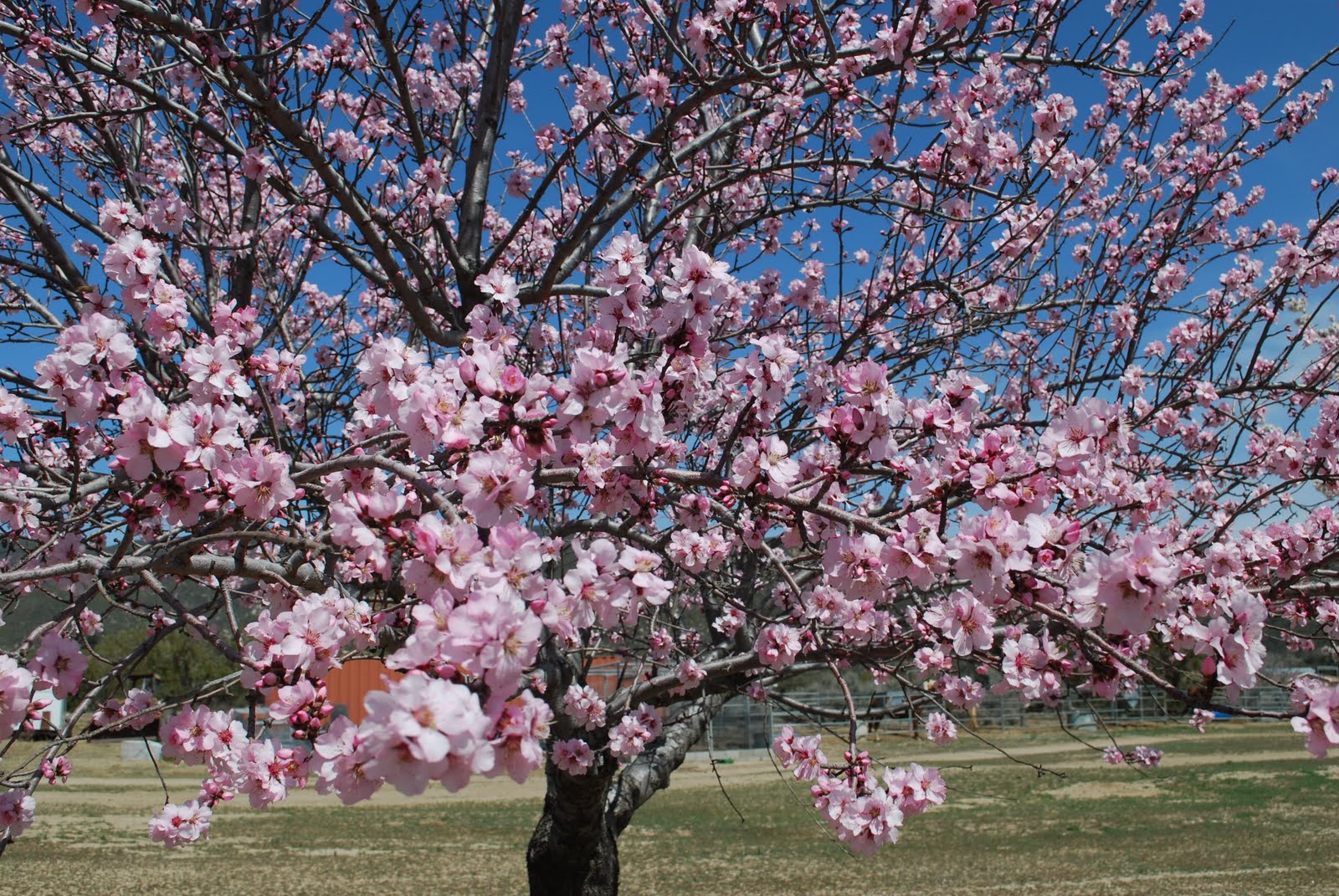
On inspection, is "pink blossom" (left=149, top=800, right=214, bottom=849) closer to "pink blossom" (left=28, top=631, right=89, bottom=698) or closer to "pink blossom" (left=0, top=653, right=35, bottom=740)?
"pink blossom" (left=28, top=631, right=89, bottom=698)

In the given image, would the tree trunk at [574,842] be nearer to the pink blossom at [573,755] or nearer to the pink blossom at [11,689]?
the pink blossom at [573,755]

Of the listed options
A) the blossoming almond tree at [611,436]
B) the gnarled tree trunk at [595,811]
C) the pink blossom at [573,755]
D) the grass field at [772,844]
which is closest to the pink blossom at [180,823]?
the blossoming almond tree at [611,436]

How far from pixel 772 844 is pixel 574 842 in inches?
314

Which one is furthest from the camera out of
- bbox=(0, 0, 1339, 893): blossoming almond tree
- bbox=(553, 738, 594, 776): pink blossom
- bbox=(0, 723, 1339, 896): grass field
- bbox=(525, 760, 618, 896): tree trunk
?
bbox=(0, 723, 1339, 896): grass field

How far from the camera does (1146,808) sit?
14.6 meters

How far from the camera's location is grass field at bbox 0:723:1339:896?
31.9ft

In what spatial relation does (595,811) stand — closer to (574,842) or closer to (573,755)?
(574,842)

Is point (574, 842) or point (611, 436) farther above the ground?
point (611, 436)

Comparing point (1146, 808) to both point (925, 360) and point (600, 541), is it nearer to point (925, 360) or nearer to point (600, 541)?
point (925, 360)

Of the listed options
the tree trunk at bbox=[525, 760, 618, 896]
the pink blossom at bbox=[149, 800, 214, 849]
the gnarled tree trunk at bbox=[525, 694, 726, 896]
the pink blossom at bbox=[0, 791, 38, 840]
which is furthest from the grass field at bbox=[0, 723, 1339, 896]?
the pink blossom at bbox=[0, 791, 38, 840]

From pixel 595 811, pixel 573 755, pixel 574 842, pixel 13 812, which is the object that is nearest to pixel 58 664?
→ pixel 13 812

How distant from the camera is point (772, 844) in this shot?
1241cm

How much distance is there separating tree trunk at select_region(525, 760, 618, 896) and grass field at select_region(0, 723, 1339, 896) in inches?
52.1

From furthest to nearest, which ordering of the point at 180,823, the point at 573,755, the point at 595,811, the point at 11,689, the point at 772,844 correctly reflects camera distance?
the point at 772,844 → the point at 595,811 → the point at 573,755 → the point at 180,823 → the point at 11,689
